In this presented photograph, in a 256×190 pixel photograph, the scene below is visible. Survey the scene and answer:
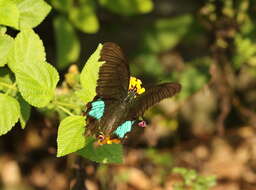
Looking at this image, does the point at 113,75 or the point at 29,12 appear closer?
the point at 113,75

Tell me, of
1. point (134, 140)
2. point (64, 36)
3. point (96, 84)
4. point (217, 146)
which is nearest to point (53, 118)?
point (64, 36)

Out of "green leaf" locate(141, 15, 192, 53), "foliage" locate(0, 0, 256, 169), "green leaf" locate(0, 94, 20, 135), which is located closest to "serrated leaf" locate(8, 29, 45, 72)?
"foliage" locate(0, 0, 256, 169)

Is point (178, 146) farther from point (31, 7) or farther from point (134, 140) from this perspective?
point (31, 7)

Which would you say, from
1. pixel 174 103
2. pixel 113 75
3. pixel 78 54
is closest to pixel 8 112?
pixel 113 75

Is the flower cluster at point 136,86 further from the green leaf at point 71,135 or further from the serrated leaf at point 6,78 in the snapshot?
the serrated leaf at point 6,78

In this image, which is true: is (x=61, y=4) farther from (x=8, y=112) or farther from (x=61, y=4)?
(x=8, y=112)

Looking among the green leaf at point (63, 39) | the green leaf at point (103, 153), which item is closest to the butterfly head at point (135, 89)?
the green leaf at point (103, 153)
